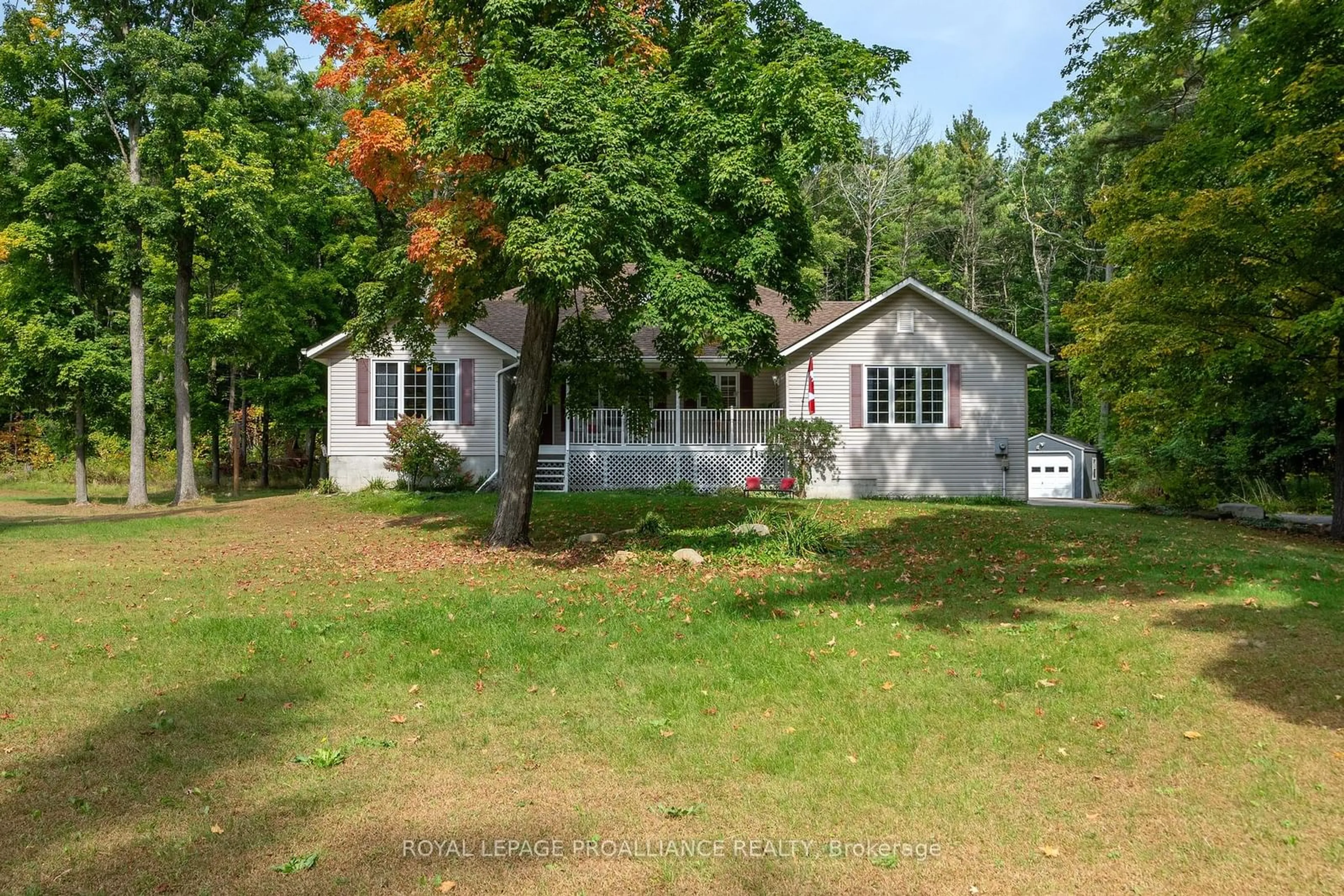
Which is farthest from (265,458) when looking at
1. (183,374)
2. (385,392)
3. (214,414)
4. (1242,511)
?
(1242,511)

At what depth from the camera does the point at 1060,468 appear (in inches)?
1184

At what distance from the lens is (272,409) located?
91.5 feet

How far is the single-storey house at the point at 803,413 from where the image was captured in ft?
69.6

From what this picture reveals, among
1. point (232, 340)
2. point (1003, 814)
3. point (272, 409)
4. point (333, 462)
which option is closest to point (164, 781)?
point (1003, 814)

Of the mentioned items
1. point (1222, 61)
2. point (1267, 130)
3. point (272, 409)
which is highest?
point (1222, 61)

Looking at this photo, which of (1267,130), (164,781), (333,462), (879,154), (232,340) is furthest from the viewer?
(879,154)

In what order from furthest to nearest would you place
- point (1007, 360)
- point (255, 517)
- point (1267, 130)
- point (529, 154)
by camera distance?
point (1007, 360)
point (255, 517)
point (1267, 130)
point (529, 154)

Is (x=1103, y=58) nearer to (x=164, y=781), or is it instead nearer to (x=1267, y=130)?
(x=1267, y=130)

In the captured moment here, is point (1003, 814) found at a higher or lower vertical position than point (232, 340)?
lower

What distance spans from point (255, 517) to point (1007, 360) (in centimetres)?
1872

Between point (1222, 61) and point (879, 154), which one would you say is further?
point (879, 154)

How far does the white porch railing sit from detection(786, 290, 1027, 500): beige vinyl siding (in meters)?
1.79

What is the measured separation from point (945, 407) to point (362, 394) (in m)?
15.7

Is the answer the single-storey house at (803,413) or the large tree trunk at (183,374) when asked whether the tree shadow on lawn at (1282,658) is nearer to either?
the single-storey house at (803,413)
